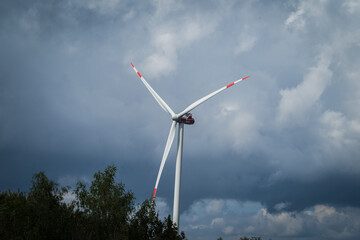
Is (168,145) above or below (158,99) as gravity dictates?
below

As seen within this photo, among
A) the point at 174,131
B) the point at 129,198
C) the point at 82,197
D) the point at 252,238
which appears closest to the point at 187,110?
the point at 174,131

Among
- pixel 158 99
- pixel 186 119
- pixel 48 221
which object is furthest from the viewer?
pixel 158 99

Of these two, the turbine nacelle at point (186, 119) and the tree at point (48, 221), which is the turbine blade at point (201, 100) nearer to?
the turbine nacelle at point (186, 119)

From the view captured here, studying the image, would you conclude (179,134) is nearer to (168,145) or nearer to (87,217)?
(168,145)

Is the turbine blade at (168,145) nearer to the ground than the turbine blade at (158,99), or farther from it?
nearer to the ground

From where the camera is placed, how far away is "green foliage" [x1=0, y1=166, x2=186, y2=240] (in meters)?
56.5

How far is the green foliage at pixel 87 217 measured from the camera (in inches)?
2223

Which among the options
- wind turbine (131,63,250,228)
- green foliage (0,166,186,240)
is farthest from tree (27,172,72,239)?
wind turbine (131,63,250,228)

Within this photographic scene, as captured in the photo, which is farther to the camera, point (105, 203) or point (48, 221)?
point (105, 203)

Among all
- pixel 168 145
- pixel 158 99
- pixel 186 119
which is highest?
pixel 158 99

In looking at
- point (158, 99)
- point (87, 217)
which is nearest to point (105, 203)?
point (87, 217)

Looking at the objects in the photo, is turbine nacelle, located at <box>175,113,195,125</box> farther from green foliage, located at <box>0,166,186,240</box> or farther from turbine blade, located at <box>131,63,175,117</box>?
green foliage, located at <box>0,166,186,240</box>

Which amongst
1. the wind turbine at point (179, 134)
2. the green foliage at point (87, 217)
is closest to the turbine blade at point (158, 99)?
the wind turbine at point (179, 134)

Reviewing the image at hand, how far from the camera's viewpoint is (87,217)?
72500 mm
